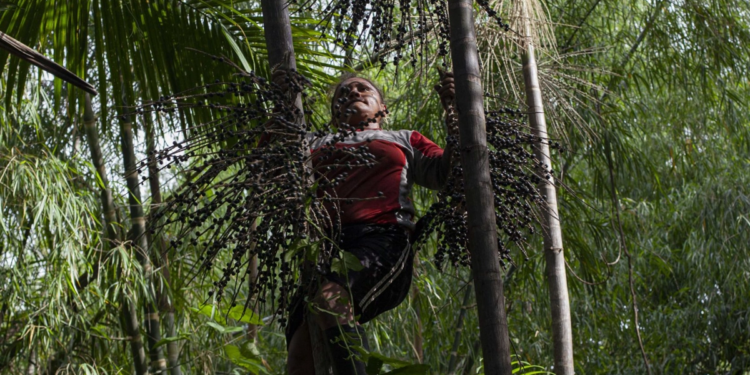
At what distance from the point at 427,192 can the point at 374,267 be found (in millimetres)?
2160

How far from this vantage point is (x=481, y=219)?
1.49m

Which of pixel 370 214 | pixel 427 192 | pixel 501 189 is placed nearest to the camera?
pixel 501 189

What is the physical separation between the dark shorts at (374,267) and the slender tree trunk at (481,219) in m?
0.29

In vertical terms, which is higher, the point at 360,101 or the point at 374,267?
the point at 360,101

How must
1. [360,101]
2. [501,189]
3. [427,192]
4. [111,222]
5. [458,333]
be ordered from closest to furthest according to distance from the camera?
[501,189], [360,101], [111,222], [458,333], [427,192]

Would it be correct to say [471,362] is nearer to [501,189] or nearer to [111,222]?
[111,222]

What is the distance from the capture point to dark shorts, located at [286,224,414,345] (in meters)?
1.82

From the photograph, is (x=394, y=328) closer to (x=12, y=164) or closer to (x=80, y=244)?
(x=80, y=244)

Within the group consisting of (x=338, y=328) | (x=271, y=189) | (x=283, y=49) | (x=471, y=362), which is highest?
(x=283, y=49)

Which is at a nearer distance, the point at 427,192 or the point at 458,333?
the point at 458,333

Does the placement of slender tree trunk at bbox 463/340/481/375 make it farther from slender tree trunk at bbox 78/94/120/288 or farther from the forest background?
slender tree trunk at bbox 78/94/120/288

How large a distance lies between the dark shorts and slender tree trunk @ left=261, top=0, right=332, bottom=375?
0.33 ft

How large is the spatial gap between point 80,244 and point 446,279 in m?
2.03

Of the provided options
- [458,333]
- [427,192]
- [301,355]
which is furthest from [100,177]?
[301,355]
